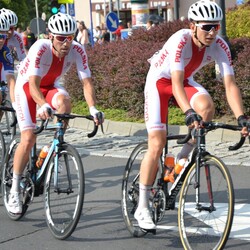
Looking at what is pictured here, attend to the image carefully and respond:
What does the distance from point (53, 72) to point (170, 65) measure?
1406 millimetres

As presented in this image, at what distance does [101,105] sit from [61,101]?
7.98 meters

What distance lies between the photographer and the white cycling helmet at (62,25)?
22.7ft

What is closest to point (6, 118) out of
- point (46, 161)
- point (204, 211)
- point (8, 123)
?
point (8, 123)

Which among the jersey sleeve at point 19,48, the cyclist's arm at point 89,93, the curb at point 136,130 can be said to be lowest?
the curb at point 136,130

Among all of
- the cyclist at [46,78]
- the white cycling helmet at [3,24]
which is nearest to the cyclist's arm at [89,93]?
the cyclist at [46,78]

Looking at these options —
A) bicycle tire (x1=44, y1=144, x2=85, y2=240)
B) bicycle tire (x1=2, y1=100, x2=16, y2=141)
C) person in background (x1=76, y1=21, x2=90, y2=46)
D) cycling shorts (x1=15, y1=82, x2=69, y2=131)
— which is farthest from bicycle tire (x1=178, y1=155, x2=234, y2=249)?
person in background (x1=76, y1=21, x2=90, y2=46)

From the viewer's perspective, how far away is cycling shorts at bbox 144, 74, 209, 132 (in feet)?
21.5

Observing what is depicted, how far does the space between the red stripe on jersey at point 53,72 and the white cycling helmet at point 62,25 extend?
347 mm

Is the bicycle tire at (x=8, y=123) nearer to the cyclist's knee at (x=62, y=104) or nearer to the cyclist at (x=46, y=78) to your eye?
the cyclist at (x=46, y=78)

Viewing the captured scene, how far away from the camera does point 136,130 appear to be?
1289 cm

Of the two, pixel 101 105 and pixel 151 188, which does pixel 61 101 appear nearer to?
pixel 151 188

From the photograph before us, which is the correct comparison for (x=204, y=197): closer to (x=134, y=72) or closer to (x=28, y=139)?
(x=28, y=139)

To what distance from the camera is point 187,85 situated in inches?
269

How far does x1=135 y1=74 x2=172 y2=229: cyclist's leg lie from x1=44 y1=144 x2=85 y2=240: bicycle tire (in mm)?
500
